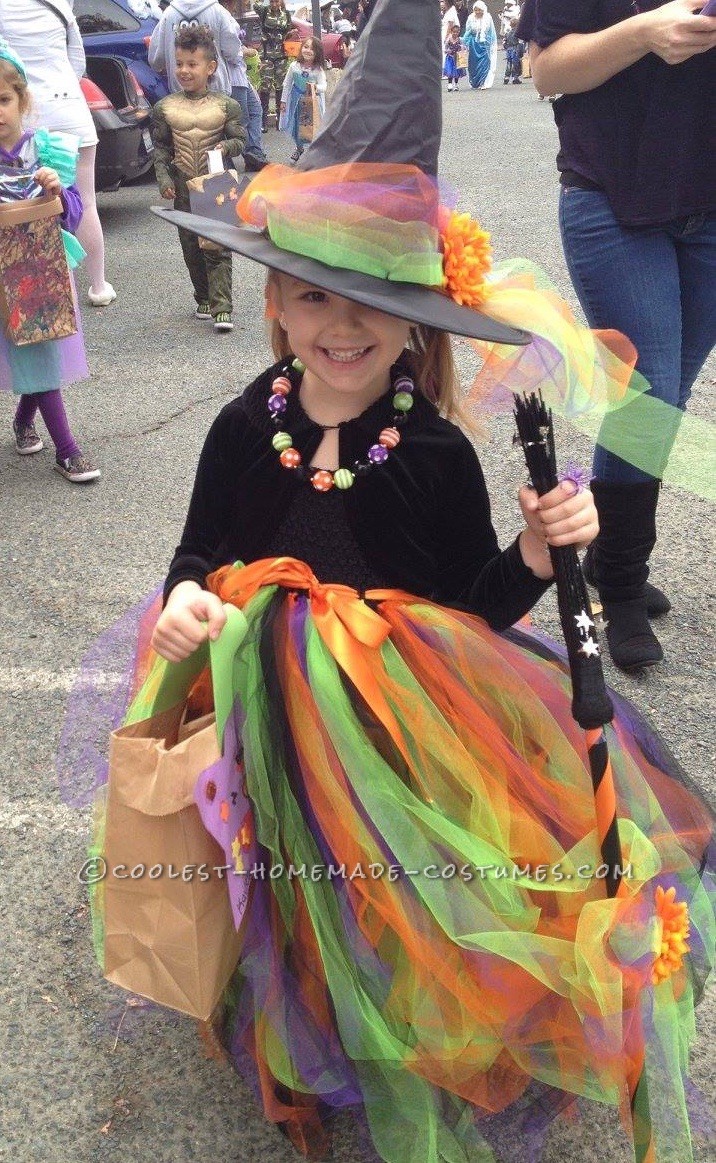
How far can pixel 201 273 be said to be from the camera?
611 centimetres

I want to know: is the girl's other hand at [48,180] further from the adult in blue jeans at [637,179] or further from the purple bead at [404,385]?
the purple bead at [404,385]

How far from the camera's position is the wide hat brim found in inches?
52.6

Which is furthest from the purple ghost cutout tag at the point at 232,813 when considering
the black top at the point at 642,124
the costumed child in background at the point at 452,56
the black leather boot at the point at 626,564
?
the costumed child in background at the point at 452,56

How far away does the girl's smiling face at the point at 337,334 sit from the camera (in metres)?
1.57

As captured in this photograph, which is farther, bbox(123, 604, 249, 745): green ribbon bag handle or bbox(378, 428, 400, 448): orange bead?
bbox(378, 428, 400, 448): orange bead

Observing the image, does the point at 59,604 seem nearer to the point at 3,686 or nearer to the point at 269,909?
the point at 3,686

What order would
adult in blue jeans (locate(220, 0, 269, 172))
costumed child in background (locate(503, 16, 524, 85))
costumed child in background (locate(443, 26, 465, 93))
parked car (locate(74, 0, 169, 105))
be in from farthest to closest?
costumed child in background (locate(443, 26, 465, 93))
costumed child in background (locate(503, 16, 524, 85))
adult in blue jeans (locate(220, 0, 269, 172))
parked car (locate(74, 0, 169, 105))

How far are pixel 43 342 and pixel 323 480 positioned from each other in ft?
8.79

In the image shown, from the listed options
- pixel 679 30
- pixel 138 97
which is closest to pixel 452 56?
pixel 138 97

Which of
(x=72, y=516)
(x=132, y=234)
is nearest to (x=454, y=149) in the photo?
(x=132, y=234)

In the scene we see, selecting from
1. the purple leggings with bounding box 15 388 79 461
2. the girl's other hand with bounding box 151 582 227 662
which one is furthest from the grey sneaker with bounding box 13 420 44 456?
the girl's other hand with bounding box 151 582 227 662

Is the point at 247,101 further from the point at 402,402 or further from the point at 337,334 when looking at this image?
the point at 337,334

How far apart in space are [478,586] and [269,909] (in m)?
0.60

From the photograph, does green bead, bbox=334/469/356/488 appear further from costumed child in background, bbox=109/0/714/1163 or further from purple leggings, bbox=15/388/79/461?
purple leggings, bbox=15/388/79/461
